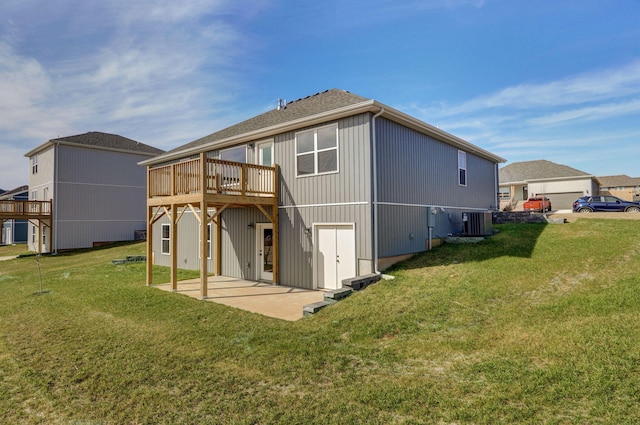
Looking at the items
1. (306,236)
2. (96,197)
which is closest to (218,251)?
(306,236)

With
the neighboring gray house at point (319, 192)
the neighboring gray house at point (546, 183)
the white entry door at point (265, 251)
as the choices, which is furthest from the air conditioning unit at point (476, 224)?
the neighboring gray house at point (546, 183)

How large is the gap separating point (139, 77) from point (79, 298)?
29.0 ft

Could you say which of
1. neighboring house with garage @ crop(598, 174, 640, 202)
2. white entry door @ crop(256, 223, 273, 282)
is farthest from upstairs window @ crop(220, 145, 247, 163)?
neighboring house with garage @ crop(598, 174, 640, 202)

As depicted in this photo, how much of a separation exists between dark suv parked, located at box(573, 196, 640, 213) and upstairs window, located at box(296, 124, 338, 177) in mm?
18284

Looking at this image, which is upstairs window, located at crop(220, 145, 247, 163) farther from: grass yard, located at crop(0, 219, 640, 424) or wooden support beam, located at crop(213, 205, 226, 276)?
grass yard, located at crop(0, 219, 640, 424)

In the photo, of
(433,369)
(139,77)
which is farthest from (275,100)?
(433,369)

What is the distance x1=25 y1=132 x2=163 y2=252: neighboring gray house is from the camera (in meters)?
23.6

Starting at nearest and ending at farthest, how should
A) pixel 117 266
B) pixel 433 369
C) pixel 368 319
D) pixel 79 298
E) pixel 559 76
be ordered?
→ pixel 433 369 → pixel 368 319 → pixel 79 298 → pixel 559 76 → pixel 117 266

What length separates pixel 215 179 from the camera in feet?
34.9

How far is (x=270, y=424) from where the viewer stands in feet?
11.6

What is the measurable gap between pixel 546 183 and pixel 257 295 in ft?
101

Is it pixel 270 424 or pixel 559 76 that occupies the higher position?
pixel 559 76

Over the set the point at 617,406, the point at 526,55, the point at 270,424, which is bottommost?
the point at 270,424

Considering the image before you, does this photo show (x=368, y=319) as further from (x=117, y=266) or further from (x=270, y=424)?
(x=117, y=266)
